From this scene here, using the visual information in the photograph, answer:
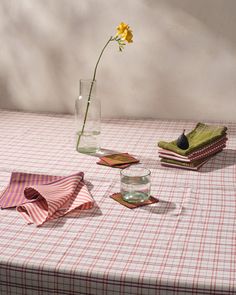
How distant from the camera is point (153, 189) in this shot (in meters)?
2.21

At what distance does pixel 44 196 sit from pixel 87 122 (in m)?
0.65

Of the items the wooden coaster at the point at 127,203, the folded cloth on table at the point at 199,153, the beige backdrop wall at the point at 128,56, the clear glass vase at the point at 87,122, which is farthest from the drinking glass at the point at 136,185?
the beige backdrop wall at the point at 128,56

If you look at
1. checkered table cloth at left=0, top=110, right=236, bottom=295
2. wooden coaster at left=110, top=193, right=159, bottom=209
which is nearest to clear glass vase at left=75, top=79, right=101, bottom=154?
checkered table cloth at left=0, top=110, right=236, bottom=295

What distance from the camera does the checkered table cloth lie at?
1.67m

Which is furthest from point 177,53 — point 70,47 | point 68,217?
point 68,217

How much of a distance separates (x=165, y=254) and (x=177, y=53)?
138 cm

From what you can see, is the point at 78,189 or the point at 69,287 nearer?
the point at 69,287

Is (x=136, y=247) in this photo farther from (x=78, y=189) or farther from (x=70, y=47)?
(x=70, y=47)

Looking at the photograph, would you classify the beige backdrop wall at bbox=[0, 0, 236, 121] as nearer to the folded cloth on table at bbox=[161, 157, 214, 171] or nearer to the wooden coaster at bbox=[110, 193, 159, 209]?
the folded cloth on table at bbox=[161, 157, 214, 171]

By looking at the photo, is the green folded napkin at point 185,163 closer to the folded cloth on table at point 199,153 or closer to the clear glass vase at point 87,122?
the folded cloth on table at point 199,153

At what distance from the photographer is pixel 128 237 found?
1.87 metres

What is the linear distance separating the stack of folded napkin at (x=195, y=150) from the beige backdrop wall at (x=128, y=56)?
476 millimetres

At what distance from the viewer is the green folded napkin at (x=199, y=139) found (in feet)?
7.89

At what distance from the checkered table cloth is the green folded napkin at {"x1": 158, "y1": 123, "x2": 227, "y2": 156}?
0.23ft
